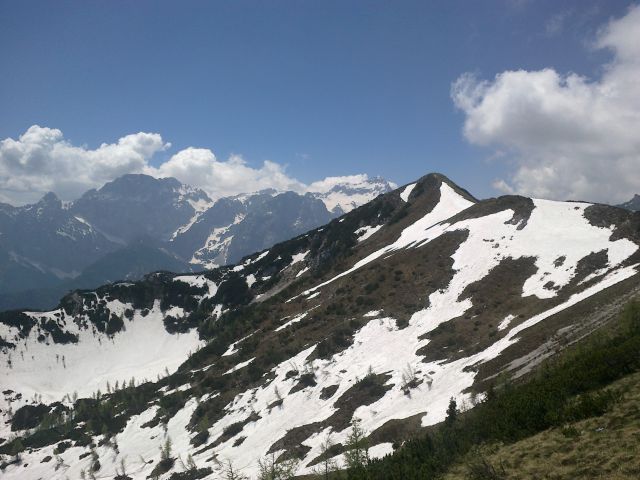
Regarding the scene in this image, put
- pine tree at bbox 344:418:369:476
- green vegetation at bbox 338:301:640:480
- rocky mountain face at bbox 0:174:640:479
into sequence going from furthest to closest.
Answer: rocky mountain face at bbox 0:174:640:479
pine tree at bbox 344:418:369:476
green vegetation at bbox 338:301:640:480

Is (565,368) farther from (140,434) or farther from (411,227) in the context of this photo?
(411,227)

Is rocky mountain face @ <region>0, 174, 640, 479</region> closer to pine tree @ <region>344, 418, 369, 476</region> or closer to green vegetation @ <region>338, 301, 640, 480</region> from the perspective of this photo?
pine tree @ <region>344, 418, 369, 476</region>

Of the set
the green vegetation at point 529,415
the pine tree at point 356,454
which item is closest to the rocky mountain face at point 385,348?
the pine tree at point 356,454

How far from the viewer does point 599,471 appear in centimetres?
1791

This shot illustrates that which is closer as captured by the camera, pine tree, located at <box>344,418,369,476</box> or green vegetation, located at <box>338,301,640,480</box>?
green vegetation, located at <box>338,301,640,480</box>

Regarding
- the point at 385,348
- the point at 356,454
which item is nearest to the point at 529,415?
the point at 356,454

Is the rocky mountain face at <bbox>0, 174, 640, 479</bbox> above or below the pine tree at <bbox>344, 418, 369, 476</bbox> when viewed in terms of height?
above

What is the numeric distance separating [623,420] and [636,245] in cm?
7948

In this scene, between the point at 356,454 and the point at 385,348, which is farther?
the point at 385,348

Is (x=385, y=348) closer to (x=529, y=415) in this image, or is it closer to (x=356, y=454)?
(x=356, y=454)

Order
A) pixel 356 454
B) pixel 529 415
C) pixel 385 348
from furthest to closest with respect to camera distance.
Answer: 1. pixel 385 348
2. pixel 356 454
3. pixel 529 415

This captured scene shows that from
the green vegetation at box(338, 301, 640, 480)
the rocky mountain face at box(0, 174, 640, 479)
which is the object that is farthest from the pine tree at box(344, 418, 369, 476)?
the green vegetation at box(338, 301, 640, 480)

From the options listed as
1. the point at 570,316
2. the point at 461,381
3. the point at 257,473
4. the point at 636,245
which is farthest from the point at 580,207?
the point at 257,473

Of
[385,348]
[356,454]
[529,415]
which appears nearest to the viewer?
[529,415]
